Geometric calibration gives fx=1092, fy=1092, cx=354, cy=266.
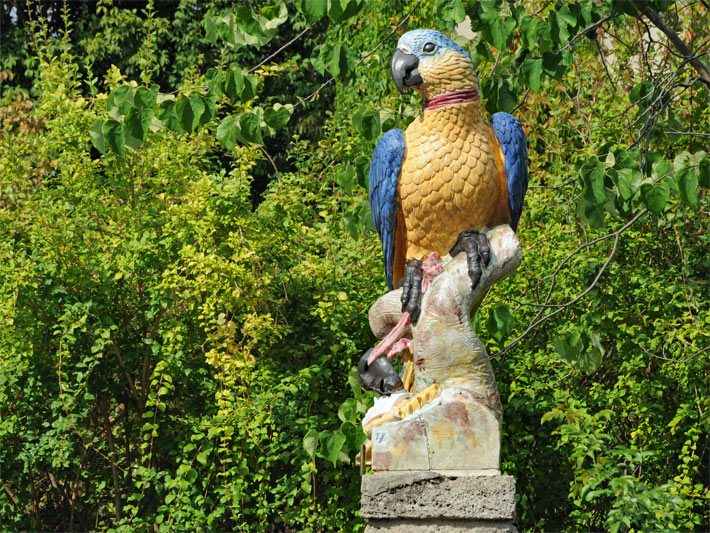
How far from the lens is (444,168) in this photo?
4086 mm

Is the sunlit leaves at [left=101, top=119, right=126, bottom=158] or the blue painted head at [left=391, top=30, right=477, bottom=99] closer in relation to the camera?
the blue painted head at [left=391, top=30, right=477, bottom=99]

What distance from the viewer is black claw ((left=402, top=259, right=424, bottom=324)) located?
4086mm

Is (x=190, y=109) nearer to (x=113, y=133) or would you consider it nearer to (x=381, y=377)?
(x=113, y=133)

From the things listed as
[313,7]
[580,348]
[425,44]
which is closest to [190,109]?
[313,7]

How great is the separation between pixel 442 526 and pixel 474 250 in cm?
101

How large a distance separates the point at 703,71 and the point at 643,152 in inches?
18.5

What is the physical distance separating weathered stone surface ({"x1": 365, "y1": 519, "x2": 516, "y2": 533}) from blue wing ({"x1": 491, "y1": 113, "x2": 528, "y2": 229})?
1.17m

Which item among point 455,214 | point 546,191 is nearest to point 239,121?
point 455,214

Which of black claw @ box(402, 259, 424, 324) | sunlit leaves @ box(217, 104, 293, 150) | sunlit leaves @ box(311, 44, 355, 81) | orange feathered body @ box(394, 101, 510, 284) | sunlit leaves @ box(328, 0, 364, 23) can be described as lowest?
black claw @ box(402, 259, 424, 324)

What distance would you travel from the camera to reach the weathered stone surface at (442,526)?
3727mm

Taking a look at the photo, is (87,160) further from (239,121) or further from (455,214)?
(455,214)

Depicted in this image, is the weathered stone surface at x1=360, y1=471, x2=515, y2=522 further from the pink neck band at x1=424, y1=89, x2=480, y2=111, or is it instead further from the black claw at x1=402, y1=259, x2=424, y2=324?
the pink neck band at x1=424, y1=89, x2=480, y2=111

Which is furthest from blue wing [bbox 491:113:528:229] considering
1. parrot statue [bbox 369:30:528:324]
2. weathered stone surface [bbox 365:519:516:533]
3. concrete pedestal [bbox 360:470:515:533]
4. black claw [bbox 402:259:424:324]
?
weathered stone surface [bbox 365:519:516:533]

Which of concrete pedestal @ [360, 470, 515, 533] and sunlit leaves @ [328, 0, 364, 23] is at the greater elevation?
sunlit leaves @ [328, 0, 364, 23]
